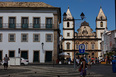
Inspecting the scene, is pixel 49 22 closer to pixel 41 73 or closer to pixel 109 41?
pixel 41 73

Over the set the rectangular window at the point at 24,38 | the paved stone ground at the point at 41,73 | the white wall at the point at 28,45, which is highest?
the rectangular window at the point at 24,38

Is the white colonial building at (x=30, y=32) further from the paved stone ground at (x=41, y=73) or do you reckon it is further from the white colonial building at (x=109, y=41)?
the white colonial building at (x=109, y=41)

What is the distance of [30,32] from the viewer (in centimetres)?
4141

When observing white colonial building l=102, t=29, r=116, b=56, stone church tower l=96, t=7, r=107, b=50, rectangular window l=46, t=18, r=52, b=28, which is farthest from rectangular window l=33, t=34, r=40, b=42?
stone church tower l=96, t=7, r=107, b=50

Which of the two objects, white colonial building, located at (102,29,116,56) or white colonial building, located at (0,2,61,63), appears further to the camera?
white colonial building, located at (102,29,116,56)

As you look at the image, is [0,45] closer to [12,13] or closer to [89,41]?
[12,13]

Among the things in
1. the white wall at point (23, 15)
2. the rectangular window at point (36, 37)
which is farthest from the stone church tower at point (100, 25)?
the rectangular window at point (36, 37)

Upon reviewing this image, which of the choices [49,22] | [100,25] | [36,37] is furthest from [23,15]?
[100,25]

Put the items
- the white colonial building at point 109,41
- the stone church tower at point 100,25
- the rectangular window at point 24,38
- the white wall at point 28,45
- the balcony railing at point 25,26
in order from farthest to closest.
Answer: the stone church tower at point 100,25 → the white colonial building at point 109,41 → the balcony railing at point 25,26 → the rectangular window at point 24,38 → the white wall at point 28,45

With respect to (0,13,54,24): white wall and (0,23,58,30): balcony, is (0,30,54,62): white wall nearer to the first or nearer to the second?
(0,23,58,30): balcony

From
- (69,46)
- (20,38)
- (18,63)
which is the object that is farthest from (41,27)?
(69,46)

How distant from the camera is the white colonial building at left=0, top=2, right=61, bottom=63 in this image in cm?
4100

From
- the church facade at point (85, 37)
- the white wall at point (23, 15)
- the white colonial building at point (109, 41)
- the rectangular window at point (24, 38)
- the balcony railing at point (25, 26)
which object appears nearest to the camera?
the rectangular window at point (24, 38)

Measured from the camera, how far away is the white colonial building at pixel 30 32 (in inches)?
1614
